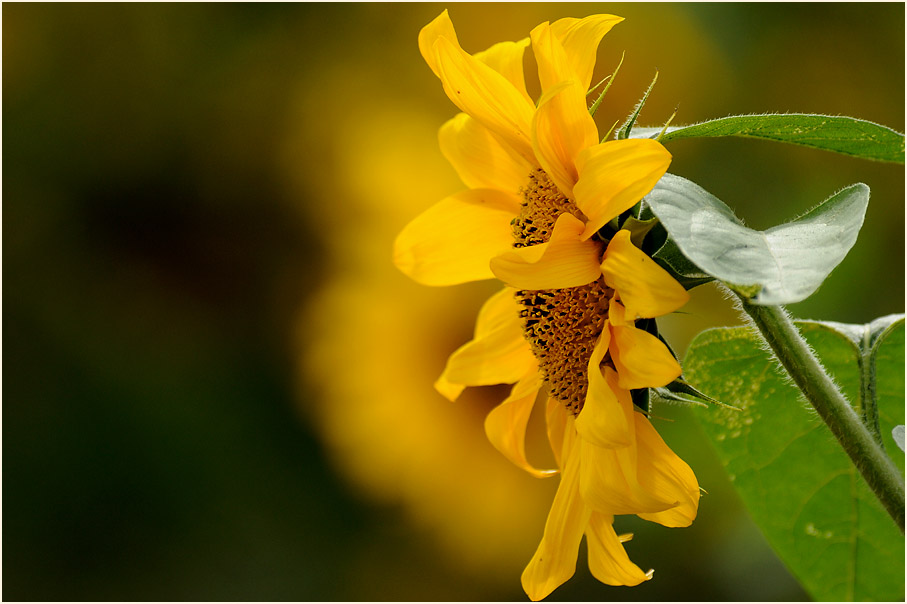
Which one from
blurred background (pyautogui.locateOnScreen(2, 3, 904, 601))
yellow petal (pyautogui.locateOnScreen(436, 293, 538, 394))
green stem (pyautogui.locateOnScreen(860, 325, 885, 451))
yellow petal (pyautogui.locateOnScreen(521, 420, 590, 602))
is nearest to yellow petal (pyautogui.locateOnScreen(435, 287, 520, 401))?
yellow petal (pyautogui.locateOnScreen(436, 293, 538, 394))

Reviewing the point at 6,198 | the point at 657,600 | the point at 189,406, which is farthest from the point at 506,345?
the point at 6,198

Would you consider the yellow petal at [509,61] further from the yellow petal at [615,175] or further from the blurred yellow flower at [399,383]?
the blurred yellow flower at [399,383]

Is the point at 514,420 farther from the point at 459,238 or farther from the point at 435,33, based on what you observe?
the point at 435,33

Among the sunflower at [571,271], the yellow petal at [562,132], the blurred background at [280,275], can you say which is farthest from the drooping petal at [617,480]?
the blurred background at [280,275]

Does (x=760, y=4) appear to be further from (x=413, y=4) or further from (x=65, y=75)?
(x=65, y=75)

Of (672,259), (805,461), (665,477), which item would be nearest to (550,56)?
(672,259)

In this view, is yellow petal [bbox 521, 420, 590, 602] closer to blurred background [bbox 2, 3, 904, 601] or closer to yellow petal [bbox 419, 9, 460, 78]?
yellow petal [bbox 419, 9, 460, 78]
